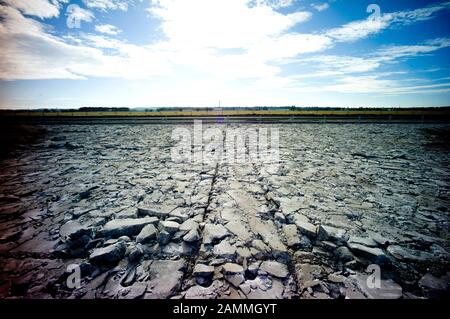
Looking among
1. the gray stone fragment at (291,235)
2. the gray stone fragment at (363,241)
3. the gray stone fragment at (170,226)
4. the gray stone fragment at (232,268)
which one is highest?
the gray stone fragment at (170,226)

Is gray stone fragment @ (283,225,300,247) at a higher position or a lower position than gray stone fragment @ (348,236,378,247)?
lower

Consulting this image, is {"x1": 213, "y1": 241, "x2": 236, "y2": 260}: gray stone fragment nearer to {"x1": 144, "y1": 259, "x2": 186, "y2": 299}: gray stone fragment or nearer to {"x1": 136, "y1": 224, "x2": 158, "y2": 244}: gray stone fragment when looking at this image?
{"x1": 144, "y1": 259, "x2": 186, "y2": 299}: gray stone fragment

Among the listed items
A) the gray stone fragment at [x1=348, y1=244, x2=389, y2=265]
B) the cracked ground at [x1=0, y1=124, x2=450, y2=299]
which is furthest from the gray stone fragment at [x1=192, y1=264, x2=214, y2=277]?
the gray stone fragment at [x1=348, y1=244, x2=389, y2=265]

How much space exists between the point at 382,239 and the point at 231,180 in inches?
134

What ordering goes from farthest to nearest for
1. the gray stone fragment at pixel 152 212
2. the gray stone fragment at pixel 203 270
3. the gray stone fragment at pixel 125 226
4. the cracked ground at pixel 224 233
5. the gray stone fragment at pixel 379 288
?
the gray stone fragment at pixel 152 212, the gray stone fragment at pixel 125 226, the gray stone fragment at pixel 203 270, the cracked ground at pixel 224 233, the gray stone fragment at pixel 379 288

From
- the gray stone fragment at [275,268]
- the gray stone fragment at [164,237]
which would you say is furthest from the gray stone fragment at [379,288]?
the gray stone fragment at [164,237]

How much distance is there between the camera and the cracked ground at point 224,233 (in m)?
2.24

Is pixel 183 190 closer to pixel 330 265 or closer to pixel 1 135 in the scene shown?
pixel 330 265

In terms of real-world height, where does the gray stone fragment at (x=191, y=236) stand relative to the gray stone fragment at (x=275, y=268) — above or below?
above

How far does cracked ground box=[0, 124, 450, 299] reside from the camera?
2242 mm

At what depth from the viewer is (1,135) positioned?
11219 millimetres

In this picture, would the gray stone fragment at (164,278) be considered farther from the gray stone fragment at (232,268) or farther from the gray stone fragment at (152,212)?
the gray stone fragment at (152,212)

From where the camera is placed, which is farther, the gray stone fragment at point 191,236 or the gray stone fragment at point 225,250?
the gray stone fragment at point 191,236
